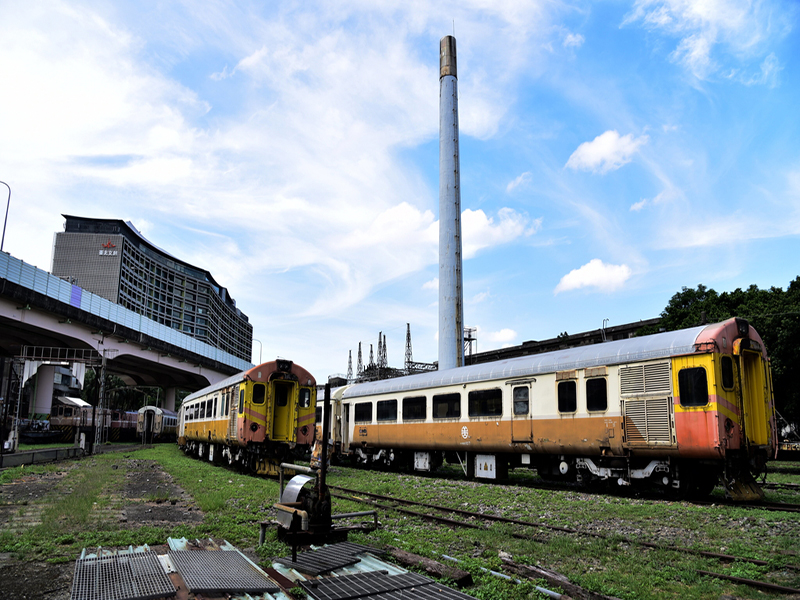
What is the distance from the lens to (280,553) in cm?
711

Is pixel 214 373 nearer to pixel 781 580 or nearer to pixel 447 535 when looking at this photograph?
pixel 447 535

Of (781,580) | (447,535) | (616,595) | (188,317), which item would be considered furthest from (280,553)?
(188,317)

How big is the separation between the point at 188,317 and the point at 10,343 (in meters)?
89.0

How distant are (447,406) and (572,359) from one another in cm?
486

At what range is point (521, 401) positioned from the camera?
1480 cm

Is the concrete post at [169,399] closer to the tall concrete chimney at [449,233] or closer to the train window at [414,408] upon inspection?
the tall concrete chimney at [449,233]

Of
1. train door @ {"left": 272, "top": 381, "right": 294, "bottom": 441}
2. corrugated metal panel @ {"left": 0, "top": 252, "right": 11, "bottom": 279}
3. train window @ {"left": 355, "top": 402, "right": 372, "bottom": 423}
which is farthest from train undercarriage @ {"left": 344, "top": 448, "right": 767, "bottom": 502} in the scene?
corrugated metal panel @ {"left": 0, "top": 252, "right": 11, "bottom": 279}

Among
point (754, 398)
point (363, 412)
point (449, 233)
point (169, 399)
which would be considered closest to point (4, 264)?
point (363, 412)

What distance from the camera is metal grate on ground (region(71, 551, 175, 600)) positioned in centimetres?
523

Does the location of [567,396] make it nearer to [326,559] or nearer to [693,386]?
[693,386]

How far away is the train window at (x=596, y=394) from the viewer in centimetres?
1277

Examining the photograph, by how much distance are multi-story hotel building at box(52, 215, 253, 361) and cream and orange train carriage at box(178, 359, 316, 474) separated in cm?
7443

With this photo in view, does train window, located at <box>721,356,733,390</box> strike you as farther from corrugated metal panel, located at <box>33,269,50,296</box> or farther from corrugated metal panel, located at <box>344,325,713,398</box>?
corrugated metal panel, located at <box>33,269,50,296</box>

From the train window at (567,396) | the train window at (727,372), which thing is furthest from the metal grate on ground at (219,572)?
the train window at (727,372)
